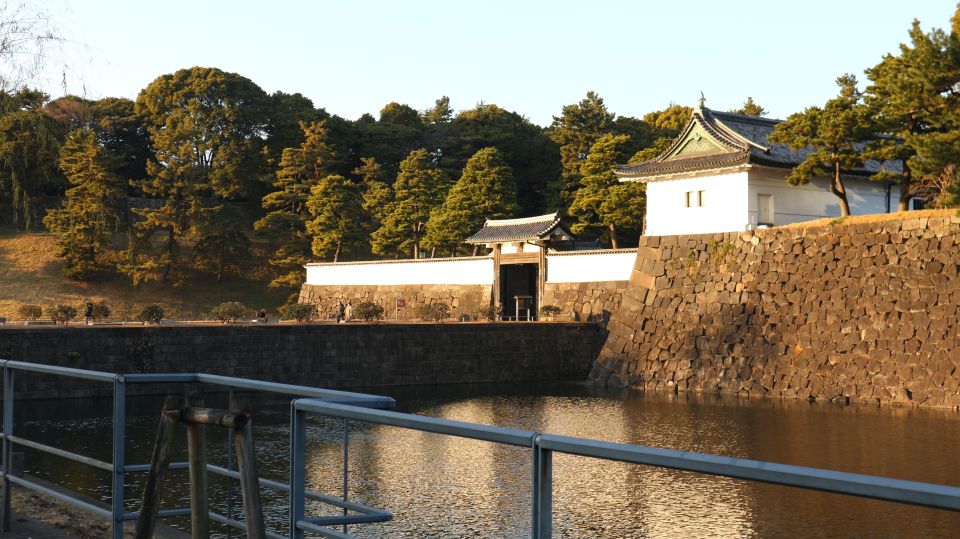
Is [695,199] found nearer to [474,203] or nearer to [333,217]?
[474,203]

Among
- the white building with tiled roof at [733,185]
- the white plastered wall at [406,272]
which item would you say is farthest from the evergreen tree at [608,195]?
the white building with tiled roof at [733,185]

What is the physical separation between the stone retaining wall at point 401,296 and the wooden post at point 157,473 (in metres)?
29.6

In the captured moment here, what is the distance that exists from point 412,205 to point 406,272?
5199 mm

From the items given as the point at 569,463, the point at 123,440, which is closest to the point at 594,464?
the point at 569,463

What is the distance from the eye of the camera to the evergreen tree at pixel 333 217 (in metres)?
40.1

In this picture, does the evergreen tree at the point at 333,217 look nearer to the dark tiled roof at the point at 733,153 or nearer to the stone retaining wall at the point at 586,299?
the stone retaining wall at the point at 586,299

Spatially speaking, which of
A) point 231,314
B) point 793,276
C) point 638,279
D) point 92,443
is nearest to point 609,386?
point 638,279

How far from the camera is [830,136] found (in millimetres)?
24453

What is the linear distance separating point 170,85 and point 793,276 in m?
30.3

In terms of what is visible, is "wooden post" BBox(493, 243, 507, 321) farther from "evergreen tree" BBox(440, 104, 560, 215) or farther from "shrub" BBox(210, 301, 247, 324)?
"evergreen tree" BBox(440, 104, 560, 215)

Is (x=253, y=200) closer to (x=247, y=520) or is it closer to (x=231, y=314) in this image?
(x=231, y=314)

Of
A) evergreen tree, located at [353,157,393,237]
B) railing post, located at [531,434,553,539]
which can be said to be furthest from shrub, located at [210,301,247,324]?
railing post, located at [531,434,553,539]

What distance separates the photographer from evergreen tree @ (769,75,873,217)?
24.0 metres

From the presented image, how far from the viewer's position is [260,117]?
45.7 metres
